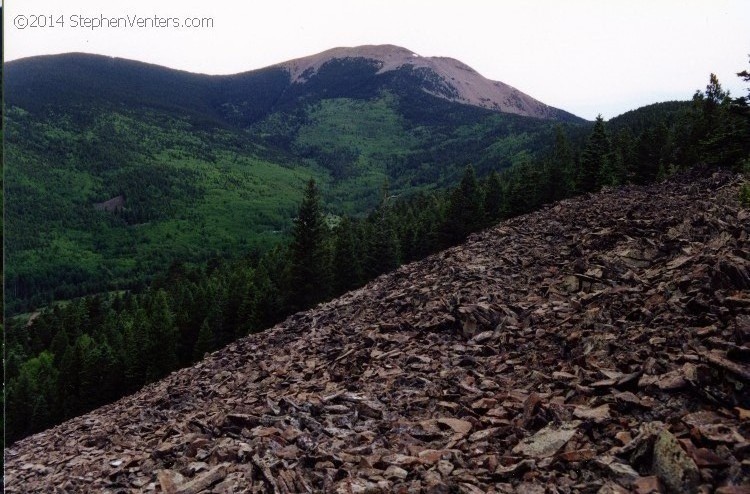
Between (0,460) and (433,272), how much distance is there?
68.5ft

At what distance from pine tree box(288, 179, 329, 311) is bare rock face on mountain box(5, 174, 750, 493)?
2313 centimetres

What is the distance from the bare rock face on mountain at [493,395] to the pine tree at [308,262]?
23.1m

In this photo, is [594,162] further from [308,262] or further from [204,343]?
[204,343]

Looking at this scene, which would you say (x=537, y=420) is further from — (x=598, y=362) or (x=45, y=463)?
(x=45, y=463)

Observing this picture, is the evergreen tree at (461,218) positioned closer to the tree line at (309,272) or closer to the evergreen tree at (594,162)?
the tree line at (309,272)

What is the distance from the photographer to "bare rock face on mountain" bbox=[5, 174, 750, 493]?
8.48 metres

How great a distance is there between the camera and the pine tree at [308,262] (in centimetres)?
4800

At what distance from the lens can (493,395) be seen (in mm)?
12242

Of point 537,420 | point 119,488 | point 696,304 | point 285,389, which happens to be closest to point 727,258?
point 696,304

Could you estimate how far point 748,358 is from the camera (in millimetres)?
9234

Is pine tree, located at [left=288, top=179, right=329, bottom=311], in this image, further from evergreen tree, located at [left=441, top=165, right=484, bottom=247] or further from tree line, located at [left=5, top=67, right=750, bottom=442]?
evergreen tree, located at [left=441, top=165, right=484, bottom=247]

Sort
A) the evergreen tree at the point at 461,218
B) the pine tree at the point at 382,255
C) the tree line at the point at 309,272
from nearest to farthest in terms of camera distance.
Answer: the tree line at the point at 309,272 → the pine tree at the point at 382,255 → the evergreen tree at the point at 461,218

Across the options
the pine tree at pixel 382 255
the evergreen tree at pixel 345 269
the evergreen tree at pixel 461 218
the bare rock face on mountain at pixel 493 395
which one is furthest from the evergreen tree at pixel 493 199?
the bare rock face on mountain at pixel 493 395

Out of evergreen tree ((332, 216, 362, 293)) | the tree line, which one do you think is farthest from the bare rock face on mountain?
evergreen tree ((332, 216, 362, 293))
